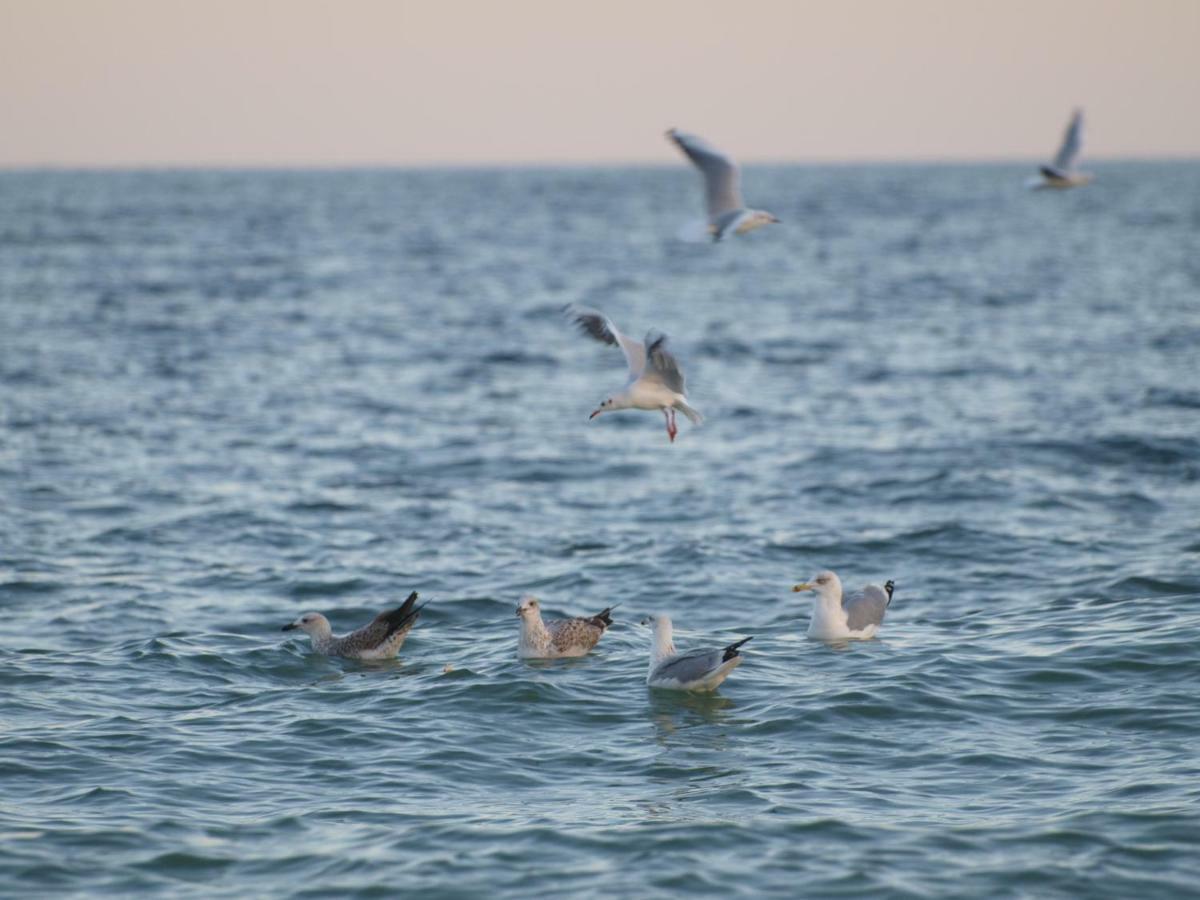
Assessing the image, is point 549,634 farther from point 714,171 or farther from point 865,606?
point 714,171

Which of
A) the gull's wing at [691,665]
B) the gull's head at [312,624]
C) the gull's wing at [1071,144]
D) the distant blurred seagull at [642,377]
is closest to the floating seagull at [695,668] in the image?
the gull's wing at [691,665]

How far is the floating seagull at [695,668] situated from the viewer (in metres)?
11.3

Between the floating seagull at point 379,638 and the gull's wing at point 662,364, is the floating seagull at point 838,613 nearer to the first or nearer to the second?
the gull's wing at point 662,364

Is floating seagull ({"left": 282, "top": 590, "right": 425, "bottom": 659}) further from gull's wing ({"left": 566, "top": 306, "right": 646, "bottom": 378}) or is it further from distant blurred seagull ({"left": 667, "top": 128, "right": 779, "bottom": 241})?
distant blurred seagull ({"left": 667, "top": 128, "right": 779, "bottom": 241})

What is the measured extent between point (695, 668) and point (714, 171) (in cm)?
489

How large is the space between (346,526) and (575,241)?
60.4 meters

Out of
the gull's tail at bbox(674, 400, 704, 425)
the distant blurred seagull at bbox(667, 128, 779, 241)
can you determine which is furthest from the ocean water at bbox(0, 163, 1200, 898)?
the distant blurred seagull at bbox(667, 128, 779, 241)

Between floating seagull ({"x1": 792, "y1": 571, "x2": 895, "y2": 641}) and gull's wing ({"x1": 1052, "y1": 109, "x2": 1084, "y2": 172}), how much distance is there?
1004 centimetres

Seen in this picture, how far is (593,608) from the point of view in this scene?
14.6 metres

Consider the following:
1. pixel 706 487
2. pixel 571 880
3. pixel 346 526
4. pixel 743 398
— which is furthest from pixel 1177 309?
pixel 571 880

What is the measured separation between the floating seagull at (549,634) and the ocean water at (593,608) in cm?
21

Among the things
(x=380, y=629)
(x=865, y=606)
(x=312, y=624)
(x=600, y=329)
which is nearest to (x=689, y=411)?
(x=600, y=329)

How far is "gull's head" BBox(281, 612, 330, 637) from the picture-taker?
1305 centimetres

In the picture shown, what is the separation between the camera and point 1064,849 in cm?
865
